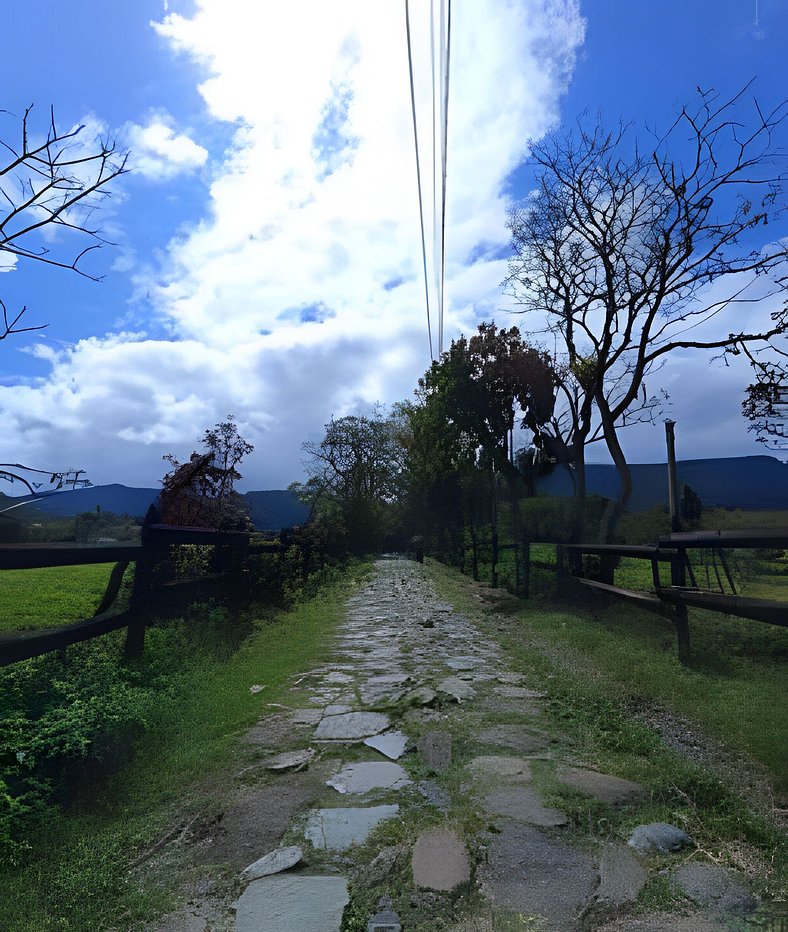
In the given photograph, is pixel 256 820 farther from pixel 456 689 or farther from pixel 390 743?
pixel 456 689

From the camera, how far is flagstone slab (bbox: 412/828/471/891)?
2141 mm

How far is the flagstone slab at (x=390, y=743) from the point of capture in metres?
3.46

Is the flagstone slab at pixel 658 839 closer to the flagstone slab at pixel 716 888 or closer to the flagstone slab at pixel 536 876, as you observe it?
the flagstone slab at pixel 716 888

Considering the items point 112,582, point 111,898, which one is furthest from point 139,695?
point 111,898

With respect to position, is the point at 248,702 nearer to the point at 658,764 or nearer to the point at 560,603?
the point at 658,764

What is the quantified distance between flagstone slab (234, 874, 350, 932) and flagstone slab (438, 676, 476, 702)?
252 centimetres

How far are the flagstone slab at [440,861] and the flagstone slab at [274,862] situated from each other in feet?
1.50

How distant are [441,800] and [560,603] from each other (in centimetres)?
757

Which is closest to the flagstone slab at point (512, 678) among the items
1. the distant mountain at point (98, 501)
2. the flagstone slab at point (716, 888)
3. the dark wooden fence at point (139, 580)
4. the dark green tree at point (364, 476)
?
the flagstone slab at point (716, 888)

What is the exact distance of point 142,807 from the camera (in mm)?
2814

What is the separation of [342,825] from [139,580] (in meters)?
3.50

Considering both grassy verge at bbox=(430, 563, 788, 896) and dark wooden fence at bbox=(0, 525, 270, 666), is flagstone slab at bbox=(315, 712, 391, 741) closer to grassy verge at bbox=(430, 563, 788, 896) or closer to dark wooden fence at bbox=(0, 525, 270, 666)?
grassy verge at bbox=(430, 563, 788, 896)

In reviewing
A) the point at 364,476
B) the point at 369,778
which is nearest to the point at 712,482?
the point at 369,778

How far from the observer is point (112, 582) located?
531 centimetres
